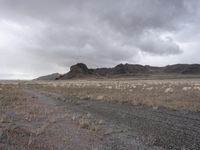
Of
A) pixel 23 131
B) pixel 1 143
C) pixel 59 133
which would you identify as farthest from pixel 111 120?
pixel 1 143

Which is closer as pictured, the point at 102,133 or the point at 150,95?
the point at 102,133

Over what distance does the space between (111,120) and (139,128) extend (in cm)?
232

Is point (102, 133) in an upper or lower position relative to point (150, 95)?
lower

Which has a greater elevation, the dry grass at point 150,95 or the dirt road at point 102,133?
the dry grass at point 150,95

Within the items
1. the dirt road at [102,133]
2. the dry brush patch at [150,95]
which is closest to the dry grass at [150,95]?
the dry brush patch at [150,95]

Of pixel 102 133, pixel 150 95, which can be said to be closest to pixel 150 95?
pixel 150 95

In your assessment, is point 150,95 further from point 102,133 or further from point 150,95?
point 102,133

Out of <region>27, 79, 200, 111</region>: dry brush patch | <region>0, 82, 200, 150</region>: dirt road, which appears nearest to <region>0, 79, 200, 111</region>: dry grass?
<region>27, 79, 200, 111</region>: dry brush patch

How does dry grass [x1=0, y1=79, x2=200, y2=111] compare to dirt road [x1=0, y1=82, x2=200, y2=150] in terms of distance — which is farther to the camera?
dry grass [x1=0, y1=79, x2=200, y2=111]

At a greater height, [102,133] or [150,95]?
[150,95]

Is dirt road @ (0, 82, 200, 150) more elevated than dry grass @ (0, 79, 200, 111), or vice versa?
dry grass @ (0, 79, 200, 111)

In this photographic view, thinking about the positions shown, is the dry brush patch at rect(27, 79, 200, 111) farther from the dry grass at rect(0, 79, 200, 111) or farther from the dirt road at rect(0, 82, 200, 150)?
Result: the dirt road at rect(0, 82, 200, 150)

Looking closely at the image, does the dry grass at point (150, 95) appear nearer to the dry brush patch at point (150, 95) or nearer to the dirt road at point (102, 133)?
the dry brush patch at point (150, 95)

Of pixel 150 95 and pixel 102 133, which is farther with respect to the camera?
pixel 150 95
